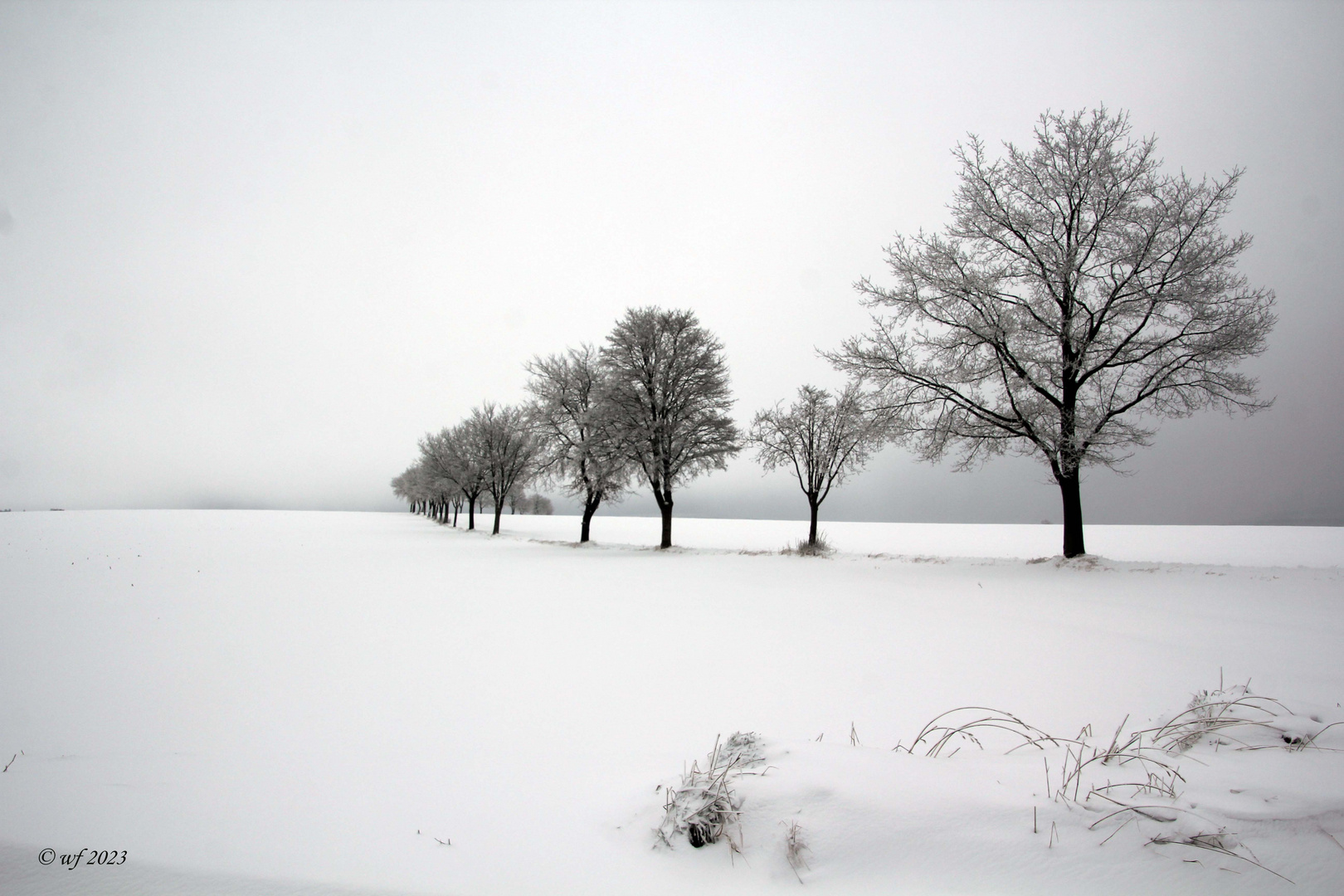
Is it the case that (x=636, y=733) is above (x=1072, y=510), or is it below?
below

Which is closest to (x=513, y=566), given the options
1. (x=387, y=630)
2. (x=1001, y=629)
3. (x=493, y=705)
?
(x=387, y=630)

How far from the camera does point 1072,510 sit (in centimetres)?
1378

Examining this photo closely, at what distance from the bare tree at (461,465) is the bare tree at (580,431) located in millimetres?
14769

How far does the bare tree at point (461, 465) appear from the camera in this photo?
130 feet

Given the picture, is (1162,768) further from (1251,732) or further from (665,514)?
(665,514)

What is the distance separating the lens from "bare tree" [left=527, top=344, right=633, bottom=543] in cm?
2319

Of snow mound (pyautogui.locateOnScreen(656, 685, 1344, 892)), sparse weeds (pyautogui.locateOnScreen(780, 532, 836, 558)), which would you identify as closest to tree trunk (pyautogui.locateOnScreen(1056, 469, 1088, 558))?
sparse weeds (pyautogui.locateOnScreen(780, 532, 836, 558))

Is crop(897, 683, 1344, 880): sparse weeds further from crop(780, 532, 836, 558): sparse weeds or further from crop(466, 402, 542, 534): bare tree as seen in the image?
crop(466, 402, 542, 534): bare tree

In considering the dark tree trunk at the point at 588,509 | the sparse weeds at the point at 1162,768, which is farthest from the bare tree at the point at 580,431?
the sparse weeds at the point at 1162,768

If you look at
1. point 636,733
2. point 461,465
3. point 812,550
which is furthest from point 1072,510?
point 461,465

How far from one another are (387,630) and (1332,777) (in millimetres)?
9293

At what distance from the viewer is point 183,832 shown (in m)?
2.42

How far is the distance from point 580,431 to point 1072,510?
20185 millimetres

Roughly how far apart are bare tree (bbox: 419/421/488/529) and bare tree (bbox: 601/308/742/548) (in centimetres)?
2027
